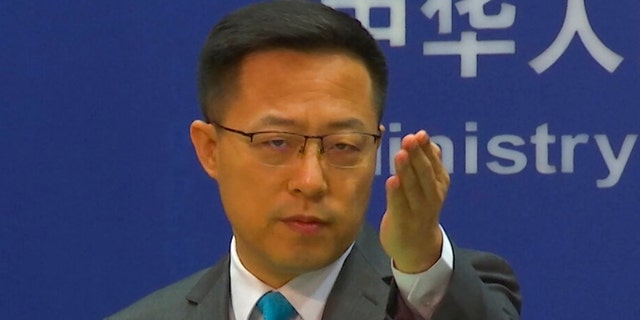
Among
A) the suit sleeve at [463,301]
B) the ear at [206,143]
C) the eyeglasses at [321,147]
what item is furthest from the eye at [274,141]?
the suit sleeve at [463,301]

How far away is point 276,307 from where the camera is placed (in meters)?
1.39

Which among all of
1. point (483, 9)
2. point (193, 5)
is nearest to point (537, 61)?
point (483, 9)

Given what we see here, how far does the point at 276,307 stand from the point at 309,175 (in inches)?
7.3

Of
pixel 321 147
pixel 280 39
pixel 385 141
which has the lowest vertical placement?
pixel 385 141

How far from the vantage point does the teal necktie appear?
4.56 feet

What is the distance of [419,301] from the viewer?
1.21 metres

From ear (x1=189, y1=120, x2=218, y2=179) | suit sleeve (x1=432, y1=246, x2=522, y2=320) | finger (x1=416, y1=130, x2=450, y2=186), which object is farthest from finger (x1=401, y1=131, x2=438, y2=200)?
ear (x1=189, y1=120, x2=218, y2=179)

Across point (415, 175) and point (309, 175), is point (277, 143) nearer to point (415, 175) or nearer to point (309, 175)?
point (309, 175)

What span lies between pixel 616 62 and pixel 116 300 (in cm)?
90

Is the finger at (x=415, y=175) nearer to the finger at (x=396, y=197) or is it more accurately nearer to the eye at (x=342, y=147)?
the finger at (x=396, y=197)

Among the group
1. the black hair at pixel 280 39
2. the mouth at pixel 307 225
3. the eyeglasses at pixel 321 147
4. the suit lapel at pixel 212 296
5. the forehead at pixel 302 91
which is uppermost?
the black hair at pixel 280 39

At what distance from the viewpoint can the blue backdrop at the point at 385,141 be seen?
6.14 ft

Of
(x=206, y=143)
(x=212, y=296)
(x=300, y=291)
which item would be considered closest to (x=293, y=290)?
(x=300, y=291)

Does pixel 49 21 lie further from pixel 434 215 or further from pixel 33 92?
pixel 434 215
